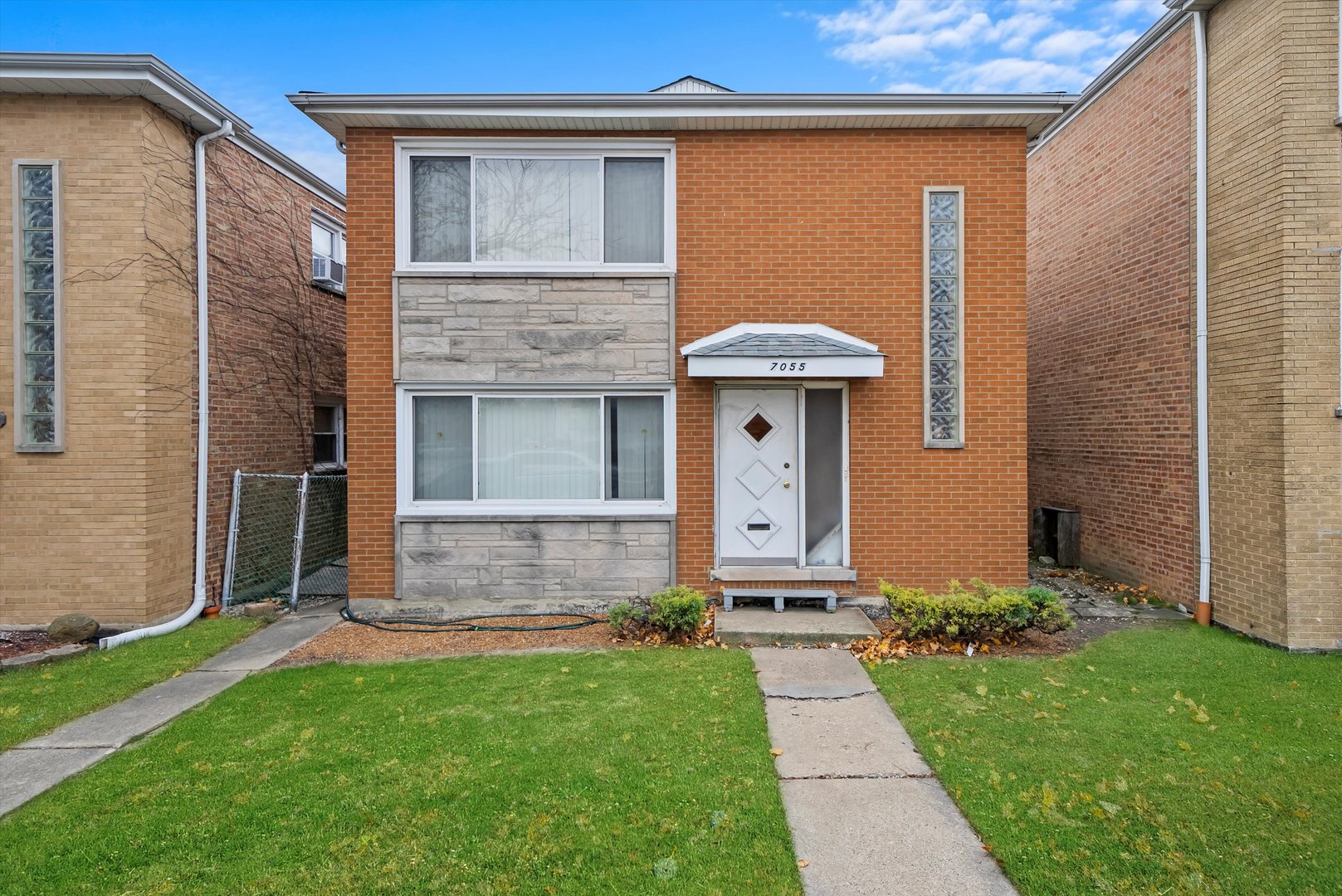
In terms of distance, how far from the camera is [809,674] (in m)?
5.79

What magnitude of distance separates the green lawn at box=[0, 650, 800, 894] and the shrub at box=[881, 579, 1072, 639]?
2.08 m

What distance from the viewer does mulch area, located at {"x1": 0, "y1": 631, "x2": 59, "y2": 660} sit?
6.47 m

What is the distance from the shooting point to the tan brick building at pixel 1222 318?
21.0 ft

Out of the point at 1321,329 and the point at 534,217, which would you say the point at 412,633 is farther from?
→ the point at 1321,329

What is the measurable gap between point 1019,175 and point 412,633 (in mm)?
8666

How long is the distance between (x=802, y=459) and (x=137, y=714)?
6.61m

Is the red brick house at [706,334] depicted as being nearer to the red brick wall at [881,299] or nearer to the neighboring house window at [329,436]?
the red brick wall at [881,299]

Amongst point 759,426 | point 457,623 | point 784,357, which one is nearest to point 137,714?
point 457,623

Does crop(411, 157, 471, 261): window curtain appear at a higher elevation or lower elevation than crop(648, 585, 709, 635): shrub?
higher

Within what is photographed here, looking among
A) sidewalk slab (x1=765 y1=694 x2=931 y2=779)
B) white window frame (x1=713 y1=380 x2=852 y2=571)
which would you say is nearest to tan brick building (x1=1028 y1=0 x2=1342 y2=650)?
white window frame (x1=713 y1=380 x2=852 y2=571)

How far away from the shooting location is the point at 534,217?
7.99 m

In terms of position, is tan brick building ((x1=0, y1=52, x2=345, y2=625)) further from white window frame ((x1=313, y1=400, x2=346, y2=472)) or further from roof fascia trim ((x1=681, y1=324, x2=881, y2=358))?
roof fascia trim ((x1=681, y1=324, x2=881, y2=358))

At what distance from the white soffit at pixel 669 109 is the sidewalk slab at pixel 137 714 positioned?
20.1ft

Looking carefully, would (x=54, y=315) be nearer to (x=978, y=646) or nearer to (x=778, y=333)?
(x=778, y=333)
